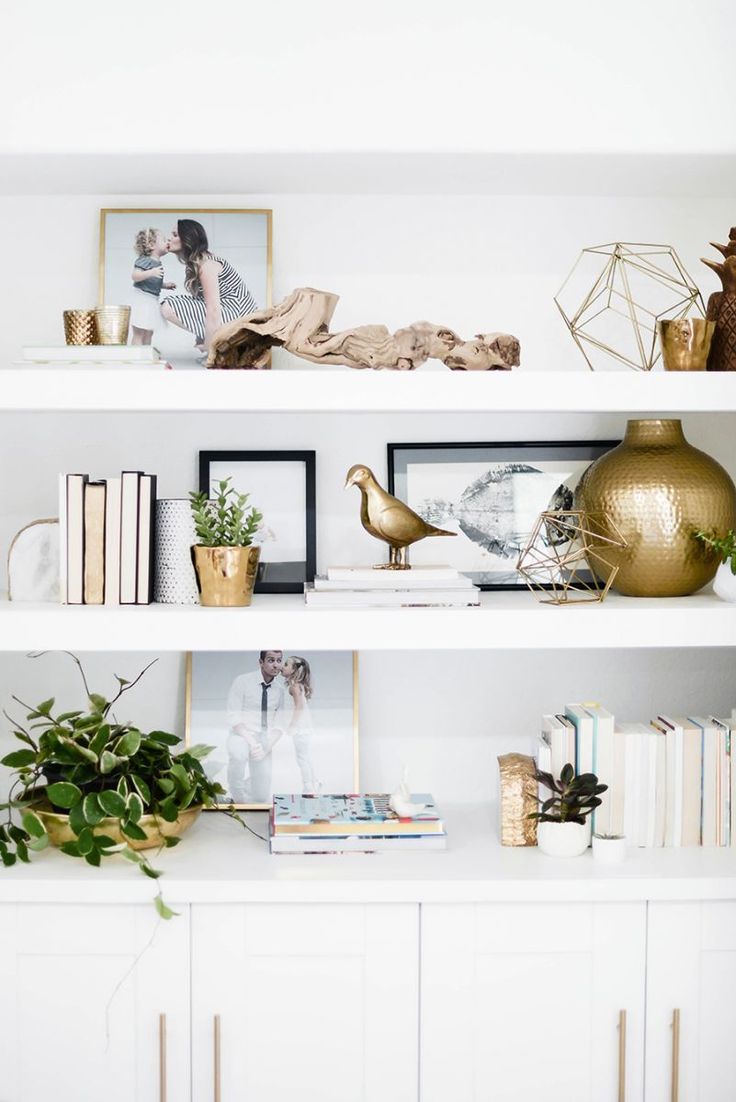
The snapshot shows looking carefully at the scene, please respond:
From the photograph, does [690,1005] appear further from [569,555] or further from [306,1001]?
[569,555]

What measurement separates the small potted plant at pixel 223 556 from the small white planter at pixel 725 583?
2.61 feet

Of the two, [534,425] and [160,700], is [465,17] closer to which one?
[534,425]

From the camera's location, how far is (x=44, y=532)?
197 cm

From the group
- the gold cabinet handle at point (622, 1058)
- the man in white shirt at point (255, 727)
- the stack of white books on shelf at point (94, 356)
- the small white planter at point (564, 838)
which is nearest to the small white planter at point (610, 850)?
the small white planter at point (564, 838)

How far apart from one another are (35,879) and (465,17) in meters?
1.58

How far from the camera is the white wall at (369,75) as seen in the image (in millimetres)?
1838

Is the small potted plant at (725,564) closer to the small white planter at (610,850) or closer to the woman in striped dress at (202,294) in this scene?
the small white planter at (610,850)

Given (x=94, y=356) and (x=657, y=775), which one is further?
(x=657, y=775)

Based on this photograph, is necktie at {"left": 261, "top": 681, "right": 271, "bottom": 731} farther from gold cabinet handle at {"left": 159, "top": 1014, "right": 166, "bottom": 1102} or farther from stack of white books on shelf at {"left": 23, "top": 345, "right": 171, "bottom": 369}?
stack of white books on shelf at {"left": 23, "top": 345, "right": 171, "bottom": 369}

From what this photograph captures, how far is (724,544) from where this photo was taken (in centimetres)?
189

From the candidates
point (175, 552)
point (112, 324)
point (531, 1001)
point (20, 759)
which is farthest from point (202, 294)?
point (531, 1001)

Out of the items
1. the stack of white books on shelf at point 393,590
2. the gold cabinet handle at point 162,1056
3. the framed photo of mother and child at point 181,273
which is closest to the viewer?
the gold cabinet handle at point 162,1056

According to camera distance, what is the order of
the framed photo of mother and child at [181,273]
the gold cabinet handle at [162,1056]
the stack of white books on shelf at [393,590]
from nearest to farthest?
the gold cabinet handle at [162,1056], the stack of white books on shelf at [393,590], the framed photo of mother and child at [181,273]

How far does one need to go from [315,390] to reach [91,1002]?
3.43ft
